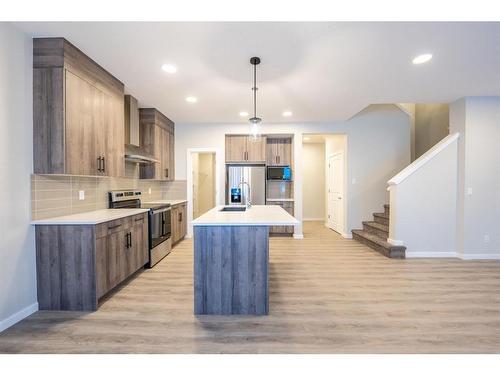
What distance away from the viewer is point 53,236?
2.38 metres

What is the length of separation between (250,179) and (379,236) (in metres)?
2.84

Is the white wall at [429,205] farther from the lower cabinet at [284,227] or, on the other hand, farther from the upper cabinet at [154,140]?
the upper cabinet at [154,140]

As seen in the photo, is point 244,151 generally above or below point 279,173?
above

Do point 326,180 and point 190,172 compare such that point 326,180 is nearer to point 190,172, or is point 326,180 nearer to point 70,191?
point 190,172

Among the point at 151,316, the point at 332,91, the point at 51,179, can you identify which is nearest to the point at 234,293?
the point at 151,316

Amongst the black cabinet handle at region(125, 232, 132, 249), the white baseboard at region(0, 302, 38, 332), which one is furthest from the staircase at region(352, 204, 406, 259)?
the white baseboard at region(0, 302, 38, 332)

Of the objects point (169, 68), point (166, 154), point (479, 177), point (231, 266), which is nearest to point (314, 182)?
point (479, 177)

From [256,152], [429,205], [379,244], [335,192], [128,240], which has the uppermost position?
[256,152]

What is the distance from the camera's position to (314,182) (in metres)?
8.29

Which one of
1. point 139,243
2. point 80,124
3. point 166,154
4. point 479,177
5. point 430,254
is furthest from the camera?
point 166,154

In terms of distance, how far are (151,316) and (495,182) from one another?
211 inches

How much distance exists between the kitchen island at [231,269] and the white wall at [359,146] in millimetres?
3215

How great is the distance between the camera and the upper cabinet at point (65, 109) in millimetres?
2355

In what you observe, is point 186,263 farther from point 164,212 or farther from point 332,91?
point 332,91
